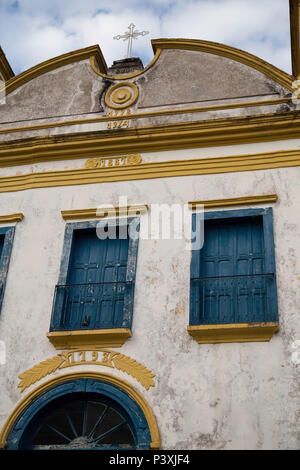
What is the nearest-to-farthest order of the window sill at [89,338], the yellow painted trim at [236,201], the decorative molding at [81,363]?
the decorative molding at [81,363], the window sill at [89,338], the yellow painted trim at [236,201]

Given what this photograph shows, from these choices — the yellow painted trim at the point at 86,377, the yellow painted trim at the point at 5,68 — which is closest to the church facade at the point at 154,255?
the yellow painted trim at the point at 86,377

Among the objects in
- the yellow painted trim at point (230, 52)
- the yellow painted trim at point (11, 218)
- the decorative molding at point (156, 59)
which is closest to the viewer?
the yellow painted trim at point (11, 218)

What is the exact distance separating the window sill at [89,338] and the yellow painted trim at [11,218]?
229cm

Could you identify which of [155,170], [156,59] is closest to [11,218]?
[155,170]

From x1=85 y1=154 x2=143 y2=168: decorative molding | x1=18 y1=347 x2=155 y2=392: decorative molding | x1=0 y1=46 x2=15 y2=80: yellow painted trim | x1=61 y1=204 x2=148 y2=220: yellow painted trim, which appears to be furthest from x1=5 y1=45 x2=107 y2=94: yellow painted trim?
x1=18 y1=347 x2=155 y2=392: decorative molding

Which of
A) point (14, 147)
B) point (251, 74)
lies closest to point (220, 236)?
point (251, 74)

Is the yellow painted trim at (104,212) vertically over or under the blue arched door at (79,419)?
over

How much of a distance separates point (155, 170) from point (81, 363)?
347cm

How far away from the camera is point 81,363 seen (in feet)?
30.2

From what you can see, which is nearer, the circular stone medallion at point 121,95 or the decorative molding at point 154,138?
the decorative molding at point 154,138

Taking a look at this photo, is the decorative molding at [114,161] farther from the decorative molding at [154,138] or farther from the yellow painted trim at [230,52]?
the yellow painted trim at [230,52]

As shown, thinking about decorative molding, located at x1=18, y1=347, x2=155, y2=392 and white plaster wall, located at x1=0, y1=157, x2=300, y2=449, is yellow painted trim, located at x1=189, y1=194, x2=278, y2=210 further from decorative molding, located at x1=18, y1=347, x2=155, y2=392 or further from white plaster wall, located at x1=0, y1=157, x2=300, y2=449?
decorative molding, located at x1=18, y1=347, x2=155, y2=392

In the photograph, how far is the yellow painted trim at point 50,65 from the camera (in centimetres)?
1248
